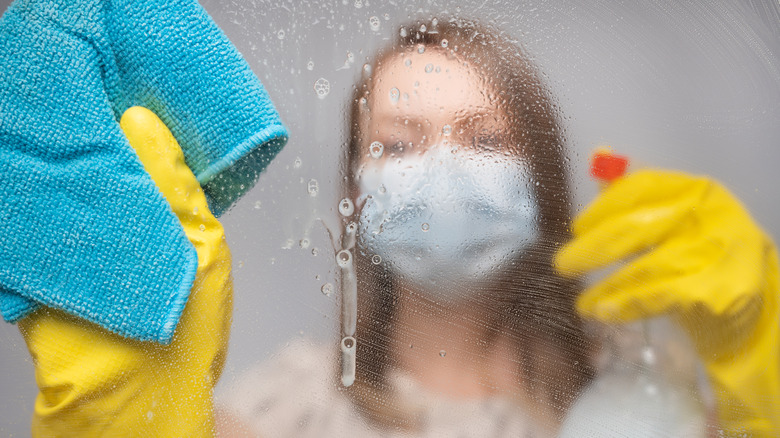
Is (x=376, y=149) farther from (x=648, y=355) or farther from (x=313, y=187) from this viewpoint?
(x=648, y=355)

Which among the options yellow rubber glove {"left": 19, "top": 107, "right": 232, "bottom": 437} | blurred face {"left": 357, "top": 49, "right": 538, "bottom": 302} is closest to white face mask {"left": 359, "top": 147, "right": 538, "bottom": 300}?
blurred face {"left": 357, "top": 49, "right": 538, "bottom": 302}

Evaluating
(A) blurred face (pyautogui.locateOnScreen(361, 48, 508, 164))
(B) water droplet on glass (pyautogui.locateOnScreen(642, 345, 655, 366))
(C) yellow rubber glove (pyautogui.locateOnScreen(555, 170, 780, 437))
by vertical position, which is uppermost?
(A) blurred face (pyautogui.locateOnScreen(361, 48, 508, 164))

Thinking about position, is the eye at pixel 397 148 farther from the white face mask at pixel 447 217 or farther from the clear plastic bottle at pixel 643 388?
the clear plastic bottle at pixel 643 388

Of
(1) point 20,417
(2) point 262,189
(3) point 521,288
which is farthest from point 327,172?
(1) point 20,417

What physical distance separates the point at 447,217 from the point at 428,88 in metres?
0.09

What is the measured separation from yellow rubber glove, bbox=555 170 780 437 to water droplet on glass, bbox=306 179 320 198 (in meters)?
0.17

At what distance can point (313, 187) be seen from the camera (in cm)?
44

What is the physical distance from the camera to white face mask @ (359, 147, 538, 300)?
0.44 meters

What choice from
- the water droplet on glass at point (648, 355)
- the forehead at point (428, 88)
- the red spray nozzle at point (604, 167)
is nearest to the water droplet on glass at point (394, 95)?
the forehead at point (428, 88)

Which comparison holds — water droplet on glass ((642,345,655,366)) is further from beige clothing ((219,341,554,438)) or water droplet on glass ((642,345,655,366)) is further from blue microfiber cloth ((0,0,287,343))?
blue microfiber cloth ((0,0,287,343))

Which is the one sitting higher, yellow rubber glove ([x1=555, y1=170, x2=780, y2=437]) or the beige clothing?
yellow rubber glove ([x1=555, y1=170, x2=780, y2=437])

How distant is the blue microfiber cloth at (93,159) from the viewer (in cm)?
39

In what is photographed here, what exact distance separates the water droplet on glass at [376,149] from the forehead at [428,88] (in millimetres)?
17

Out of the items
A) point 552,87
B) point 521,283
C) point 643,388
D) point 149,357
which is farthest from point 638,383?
point 149,357
